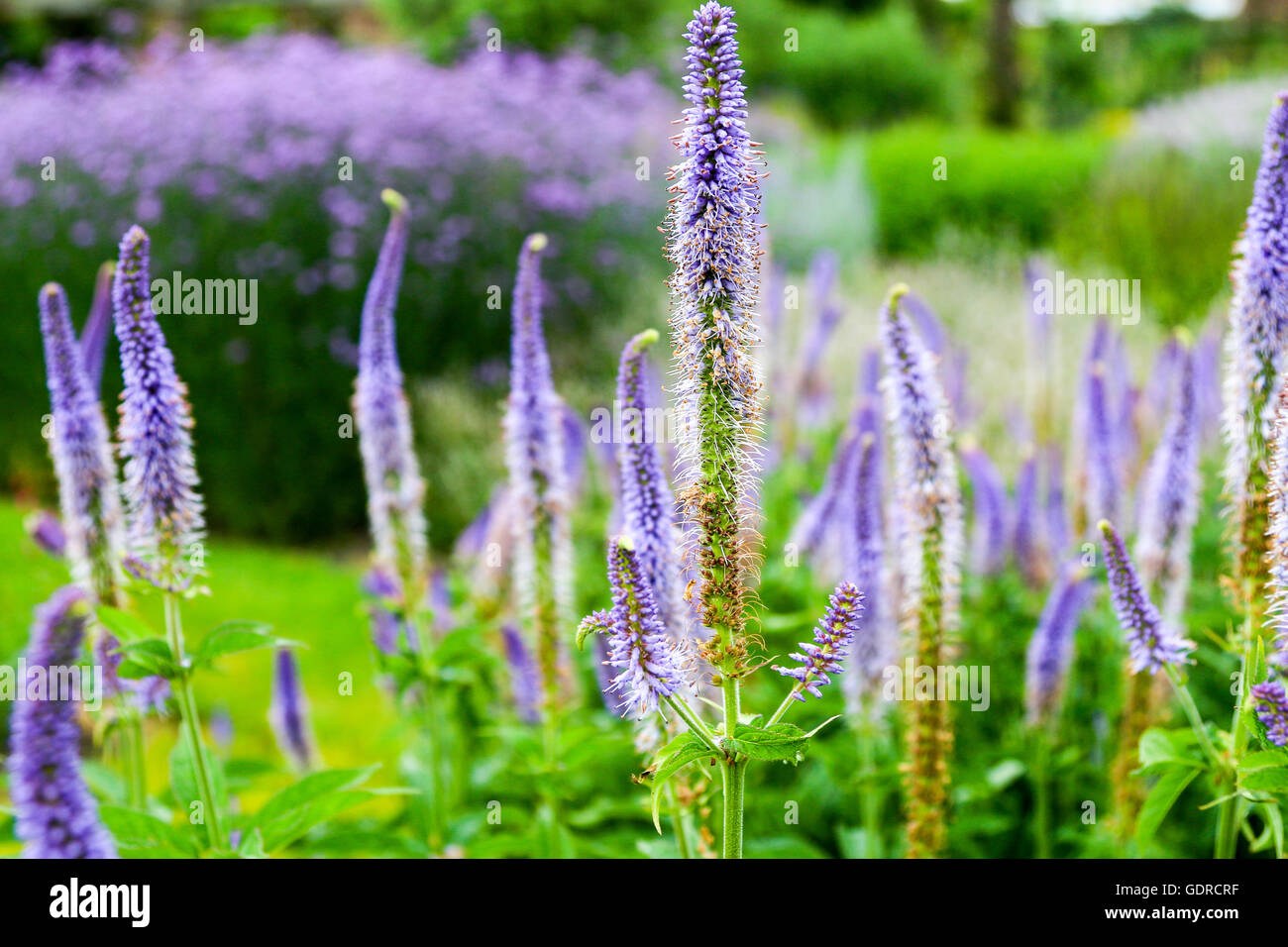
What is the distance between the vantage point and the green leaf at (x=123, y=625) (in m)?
2.12

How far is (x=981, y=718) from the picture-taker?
A: 3.69 meters

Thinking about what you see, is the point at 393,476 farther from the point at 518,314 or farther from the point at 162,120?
the point at 162,120

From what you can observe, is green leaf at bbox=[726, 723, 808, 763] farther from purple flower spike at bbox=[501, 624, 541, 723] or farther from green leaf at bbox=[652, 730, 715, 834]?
purple flower spike at bbox=[501, 624, 541, 723]

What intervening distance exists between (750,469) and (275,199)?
678 cm

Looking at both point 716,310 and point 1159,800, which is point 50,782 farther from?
point 1159,800

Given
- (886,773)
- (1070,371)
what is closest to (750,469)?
(886,773)

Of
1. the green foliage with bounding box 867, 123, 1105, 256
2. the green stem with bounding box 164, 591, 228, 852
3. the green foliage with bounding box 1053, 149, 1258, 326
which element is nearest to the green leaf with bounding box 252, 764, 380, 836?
the green stem with bounding box 164, 591, 228, 852

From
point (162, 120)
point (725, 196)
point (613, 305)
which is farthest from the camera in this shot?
point (613, 305)

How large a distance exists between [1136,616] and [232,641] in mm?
1730

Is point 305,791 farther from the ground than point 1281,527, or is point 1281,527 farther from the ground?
point 1281,527

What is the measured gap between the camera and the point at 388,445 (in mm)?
2812

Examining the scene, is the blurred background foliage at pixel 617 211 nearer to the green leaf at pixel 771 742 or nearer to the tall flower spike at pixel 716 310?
the tall flower spike at pixel 716 310

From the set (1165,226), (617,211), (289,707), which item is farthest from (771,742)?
(1165,226)

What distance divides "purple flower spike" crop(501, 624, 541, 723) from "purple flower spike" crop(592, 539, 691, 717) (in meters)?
1.59
